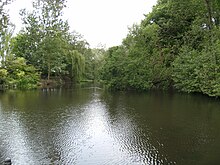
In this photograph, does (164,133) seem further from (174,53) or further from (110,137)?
(174,53)

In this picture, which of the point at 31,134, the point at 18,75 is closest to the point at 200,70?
the point at 31,134

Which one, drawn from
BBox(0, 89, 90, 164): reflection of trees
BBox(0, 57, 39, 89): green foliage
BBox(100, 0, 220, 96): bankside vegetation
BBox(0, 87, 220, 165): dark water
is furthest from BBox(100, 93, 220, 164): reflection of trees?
BBox(0, 57, 39, 89): green foliage

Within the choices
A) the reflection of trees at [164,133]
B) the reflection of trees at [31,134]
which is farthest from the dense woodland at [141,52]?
the reflection of trees at [164,133]

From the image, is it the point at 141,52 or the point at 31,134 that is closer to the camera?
the point at 31,134

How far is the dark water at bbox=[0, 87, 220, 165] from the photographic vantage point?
5285 millimetres

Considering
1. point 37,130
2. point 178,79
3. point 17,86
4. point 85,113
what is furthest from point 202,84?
point 17,86

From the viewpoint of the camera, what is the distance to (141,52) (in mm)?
22375

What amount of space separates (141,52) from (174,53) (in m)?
3.00

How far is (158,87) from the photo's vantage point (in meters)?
23.1

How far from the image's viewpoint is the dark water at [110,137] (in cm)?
529

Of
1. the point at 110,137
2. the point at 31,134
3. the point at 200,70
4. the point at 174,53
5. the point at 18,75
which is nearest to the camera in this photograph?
the point at 110,137

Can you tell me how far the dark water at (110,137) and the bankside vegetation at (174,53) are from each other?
5.84 meters

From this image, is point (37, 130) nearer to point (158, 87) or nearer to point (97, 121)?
point (97, 121)

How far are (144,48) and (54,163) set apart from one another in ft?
63.7
